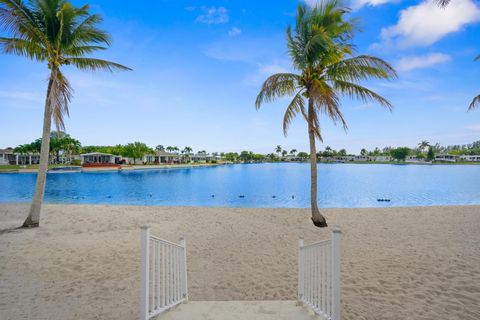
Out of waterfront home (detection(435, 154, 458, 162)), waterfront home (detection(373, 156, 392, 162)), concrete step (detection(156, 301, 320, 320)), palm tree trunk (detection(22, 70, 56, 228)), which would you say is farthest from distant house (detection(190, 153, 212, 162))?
waterfront home (detection(435, 154, 458, 162))

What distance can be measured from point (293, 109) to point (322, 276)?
8.29 meters

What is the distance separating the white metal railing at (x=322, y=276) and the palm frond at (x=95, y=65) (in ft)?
30.4

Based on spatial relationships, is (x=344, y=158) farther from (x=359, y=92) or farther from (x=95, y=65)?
(x=95, y=65)

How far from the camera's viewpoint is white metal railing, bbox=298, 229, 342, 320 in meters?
2.52

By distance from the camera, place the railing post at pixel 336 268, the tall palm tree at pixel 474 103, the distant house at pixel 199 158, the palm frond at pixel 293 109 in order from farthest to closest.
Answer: the distant house at pixel 199 158 → the tall palm tree at pixel 474 103 → the palm frond at pixel 293 109 → the railing post at pixel 336 268

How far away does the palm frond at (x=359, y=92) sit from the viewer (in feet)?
27.6

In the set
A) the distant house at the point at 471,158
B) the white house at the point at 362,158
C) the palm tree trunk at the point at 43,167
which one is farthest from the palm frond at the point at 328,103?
the white house at the point at 362,158

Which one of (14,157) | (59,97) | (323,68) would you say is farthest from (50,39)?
(14,157)

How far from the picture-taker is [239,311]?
10.7 feet

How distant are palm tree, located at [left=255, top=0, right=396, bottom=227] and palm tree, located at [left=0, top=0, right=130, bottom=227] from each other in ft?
22.2

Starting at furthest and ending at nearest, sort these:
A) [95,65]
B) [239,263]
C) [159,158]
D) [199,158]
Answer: [199,158] → [159,158] → [95,65] → [239,263]

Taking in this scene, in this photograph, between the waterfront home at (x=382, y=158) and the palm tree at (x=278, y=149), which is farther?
the palm tree at (x=278, y=149)

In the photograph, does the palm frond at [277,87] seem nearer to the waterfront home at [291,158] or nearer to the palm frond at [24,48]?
the palm frond at [24,48]

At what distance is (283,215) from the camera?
37.5ft
